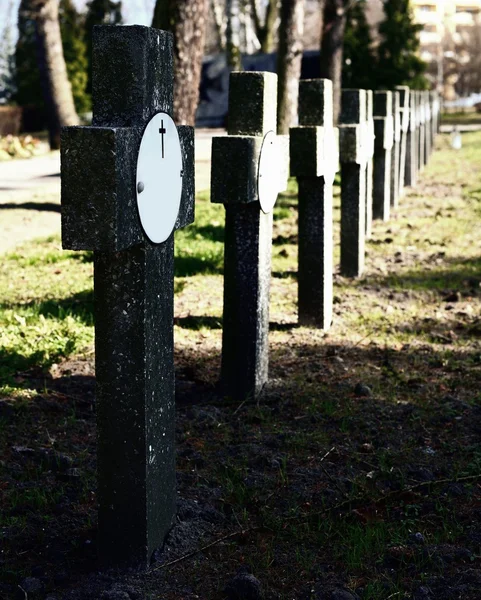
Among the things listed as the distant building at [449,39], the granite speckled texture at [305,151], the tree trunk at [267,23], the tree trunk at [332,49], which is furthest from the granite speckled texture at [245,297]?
the distant building at [449,39]

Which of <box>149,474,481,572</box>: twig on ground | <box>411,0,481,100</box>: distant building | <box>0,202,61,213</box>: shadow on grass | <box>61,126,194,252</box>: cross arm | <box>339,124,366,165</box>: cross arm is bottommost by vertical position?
<box>149,474,481,572</box>: twig on ground

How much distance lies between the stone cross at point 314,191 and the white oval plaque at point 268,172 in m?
0.55

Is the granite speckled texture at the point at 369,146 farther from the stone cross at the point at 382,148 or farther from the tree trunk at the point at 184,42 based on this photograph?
the tree trunk at the point at 184,42

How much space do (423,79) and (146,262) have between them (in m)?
42.0

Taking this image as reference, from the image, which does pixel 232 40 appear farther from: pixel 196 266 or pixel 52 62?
pixel 196 266

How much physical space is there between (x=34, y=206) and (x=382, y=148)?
4.66m

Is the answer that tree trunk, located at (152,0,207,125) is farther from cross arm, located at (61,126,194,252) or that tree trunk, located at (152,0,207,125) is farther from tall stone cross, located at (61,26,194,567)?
Result: cross arm, located at (61,126,194,252)

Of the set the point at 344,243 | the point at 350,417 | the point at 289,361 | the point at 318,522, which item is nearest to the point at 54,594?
the point at 318,522

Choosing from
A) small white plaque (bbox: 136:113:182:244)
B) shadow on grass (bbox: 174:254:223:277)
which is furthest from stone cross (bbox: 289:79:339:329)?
small white plaque (bbox: 136:113:182:244)

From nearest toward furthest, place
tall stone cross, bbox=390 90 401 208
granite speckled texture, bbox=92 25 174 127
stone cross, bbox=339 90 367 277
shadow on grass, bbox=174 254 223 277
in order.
→ granite speckled texture, bbox=92 25 174 127 < stone cross, bbox=339 90 367 277 < shadow on grass, bbox=174 254 223 277 < tall stone cross, bbox=390 90 401 208

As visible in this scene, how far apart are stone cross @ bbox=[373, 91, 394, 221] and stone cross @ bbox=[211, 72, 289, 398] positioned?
17.6 ft

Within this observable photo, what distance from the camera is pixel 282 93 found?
56.3 feet

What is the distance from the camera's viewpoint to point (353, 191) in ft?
25.0

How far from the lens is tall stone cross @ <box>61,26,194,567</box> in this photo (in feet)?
9.16
